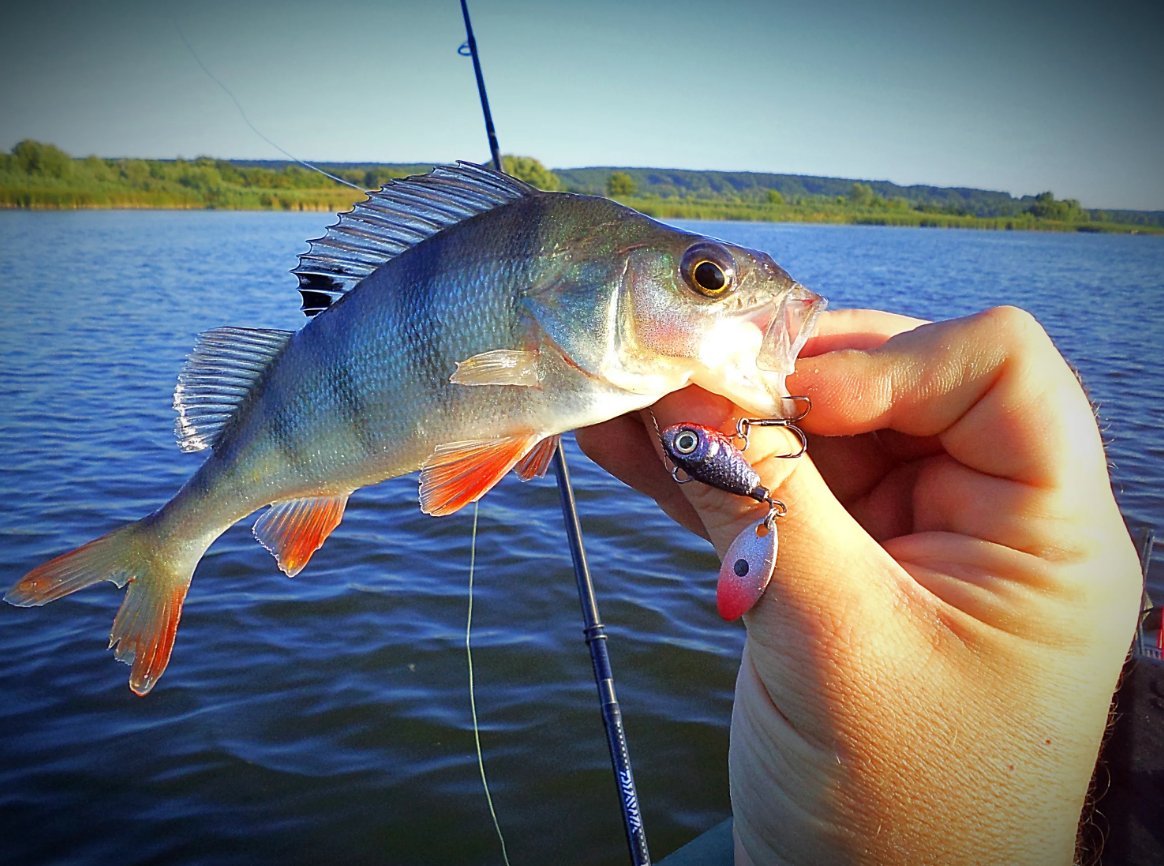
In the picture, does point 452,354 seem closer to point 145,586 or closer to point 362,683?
point 145,586

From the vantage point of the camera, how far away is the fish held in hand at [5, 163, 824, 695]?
1983 millimetres

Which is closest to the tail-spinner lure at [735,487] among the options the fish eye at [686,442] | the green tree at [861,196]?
the fish eye at [686,442]

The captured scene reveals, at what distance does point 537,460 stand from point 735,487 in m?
0.78

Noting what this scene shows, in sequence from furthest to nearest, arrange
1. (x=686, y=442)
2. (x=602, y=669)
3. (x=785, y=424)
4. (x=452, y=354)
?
(x=602, y=669)
(x=452, y=354)
(x=785, y=424)
(x=686, y=442)

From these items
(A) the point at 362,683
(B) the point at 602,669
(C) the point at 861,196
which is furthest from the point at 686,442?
(C) the point at 861,196

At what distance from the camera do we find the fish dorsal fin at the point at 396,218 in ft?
7.36

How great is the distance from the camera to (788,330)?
184 centimetres

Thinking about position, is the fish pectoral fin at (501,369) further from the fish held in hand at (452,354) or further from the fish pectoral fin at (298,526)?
the fish pectoral fin at (298,526)

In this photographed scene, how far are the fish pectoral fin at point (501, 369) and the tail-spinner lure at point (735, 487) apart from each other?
475 mm

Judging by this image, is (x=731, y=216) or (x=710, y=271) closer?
(x=710, y=271)

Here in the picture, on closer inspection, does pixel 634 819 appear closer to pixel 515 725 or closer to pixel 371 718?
pixel 515 725

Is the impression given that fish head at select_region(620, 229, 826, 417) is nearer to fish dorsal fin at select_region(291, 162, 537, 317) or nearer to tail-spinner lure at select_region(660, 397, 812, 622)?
tail-spinner lure at select_region(660, 397, 812, 622)

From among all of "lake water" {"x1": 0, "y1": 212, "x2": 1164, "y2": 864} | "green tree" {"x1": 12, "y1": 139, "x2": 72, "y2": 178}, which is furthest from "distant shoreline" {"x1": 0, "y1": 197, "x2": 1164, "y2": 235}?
"lake water" {"x1": 0, "y1": 212, "x2": 1164, "y2": 864}

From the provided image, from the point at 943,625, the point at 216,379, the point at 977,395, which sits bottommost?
the point at 943,625
